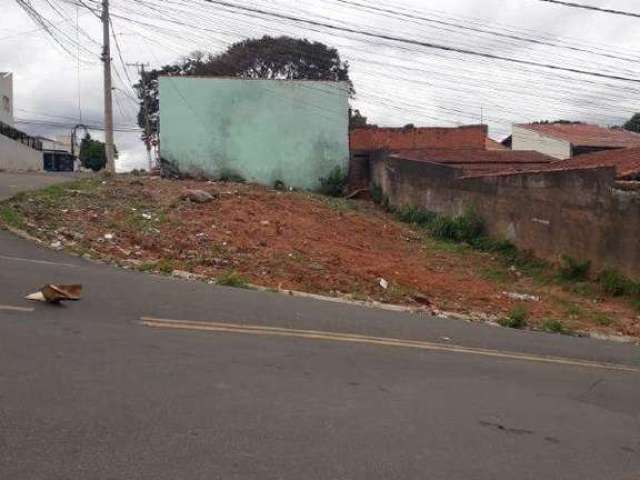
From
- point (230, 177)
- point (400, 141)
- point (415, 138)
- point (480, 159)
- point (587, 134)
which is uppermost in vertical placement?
point (587, 134)

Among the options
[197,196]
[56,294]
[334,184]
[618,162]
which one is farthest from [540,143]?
[56,294]

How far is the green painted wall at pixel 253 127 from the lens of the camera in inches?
1236

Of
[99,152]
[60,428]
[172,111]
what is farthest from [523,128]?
[99,152]

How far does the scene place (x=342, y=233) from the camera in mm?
20844

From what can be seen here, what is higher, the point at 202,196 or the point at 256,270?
the point at 202,196

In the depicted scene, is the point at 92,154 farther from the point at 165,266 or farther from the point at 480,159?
the point at 165,266

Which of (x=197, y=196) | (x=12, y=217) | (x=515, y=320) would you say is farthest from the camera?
(x=197, y=196)

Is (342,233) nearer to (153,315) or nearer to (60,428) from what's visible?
(153,315)

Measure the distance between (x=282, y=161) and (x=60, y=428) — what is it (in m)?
27.5

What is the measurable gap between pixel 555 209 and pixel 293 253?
7094 mm

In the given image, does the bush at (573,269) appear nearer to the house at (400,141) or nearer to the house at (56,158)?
the house at (400,141)

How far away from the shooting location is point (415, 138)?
1351 inches

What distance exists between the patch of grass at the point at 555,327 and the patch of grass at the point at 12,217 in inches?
405

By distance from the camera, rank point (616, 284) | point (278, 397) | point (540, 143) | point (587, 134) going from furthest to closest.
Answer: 1. point (540, 143)
2. point (587, 134)
3. point (616, 284)
4. point (278, 397)
